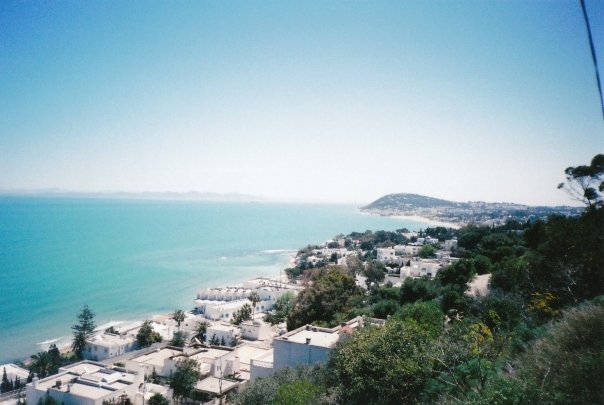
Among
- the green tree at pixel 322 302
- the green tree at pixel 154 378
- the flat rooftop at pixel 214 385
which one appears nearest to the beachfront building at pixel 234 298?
the green tree at pixel 154 378

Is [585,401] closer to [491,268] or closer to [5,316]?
[491,268]

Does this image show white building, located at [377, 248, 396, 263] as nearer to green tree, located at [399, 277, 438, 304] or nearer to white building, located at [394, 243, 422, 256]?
white building, located at [394, 243, 422, 256]

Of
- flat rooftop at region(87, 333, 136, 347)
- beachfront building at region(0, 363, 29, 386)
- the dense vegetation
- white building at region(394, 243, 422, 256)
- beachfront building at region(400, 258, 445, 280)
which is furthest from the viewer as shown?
white building at region(394, 243, 422, 256)

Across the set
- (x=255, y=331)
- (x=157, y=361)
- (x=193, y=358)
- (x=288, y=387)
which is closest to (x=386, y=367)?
(x=288, y=387)

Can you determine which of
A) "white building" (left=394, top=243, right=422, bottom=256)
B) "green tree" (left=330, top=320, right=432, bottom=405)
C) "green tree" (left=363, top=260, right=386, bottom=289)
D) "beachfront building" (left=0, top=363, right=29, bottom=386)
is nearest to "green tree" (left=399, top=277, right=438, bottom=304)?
"green tree" (left=330, top=320, right=432, bottom=405)

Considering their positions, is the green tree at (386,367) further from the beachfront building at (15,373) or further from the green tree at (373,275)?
the green tree at (373,275)

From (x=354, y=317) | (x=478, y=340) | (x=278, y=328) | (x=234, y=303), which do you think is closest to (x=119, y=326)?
(x=234, y=303)
